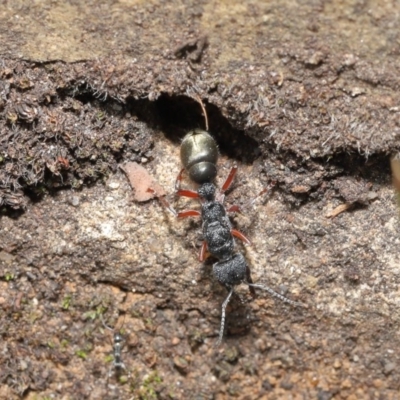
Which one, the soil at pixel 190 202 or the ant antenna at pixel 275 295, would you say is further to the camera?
the ant antenna at pixel 275 295

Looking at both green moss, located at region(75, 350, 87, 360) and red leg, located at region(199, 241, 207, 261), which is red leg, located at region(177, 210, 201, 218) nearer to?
red leg, located at region(199, 241, 207, 261)

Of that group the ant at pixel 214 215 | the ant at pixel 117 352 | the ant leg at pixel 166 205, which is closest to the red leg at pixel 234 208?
the ant at pixel 214 215

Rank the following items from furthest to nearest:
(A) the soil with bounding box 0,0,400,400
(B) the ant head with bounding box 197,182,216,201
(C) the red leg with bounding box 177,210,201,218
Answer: (B) the ant head with bounding box 197,182,216,201, (C) the red leg with bounding box 177,210,201,218, (A) the soil with bounding box 0,0,400,400

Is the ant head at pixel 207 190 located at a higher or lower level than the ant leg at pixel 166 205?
higher

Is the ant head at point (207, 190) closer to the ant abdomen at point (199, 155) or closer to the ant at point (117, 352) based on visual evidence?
the ant abdomen at point (199, 155)

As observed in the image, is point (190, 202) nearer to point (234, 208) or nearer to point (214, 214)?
point (214, 214)

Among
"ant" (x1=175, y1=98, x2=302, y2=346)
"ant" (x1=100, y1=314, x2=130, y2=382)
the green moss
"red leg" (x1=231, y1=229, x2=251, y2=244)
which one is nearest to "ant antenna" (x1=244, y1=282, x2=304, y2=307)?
"ant" (x1=175, y1=98, x2=302, y2=346)

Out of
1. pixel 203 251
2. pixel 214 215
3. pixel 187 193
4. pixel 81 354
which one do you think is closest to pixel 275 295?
pixel 203 251
